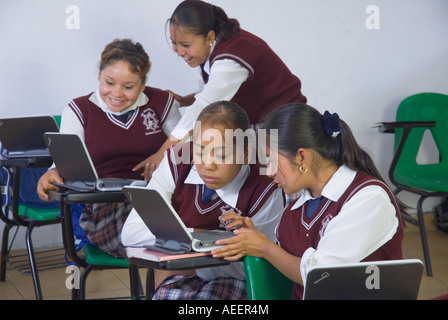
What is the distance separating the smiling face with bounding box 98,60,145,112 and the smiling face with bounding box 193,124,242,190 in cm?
69

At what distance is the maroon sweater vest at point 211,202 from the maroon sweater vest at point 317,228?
9.4 inches

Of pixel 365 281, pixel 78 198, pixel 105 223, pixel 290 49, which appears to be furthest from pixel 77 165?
pixel 290 49

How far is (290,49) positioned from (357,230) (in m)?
2.49

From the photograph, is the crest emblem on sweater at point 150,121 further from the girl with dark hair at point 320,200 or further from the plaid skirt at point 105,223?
the girl with dark hair at point 320,200

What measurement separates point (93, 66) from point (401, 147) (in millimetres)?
1744

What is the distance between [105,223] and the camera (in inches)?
95.6

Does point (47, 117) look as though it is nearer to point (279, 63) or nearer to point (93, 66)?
point (93, 66)

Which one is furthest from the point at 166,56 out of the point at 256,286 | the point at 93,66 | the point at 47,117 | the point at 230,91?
the point at 256,286

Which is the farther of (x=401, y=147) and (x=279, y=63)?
(x=401, y=147)

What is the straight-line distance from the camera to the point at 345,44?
395cm

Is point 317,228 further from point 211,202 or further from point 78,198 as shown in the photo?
point 78,198
